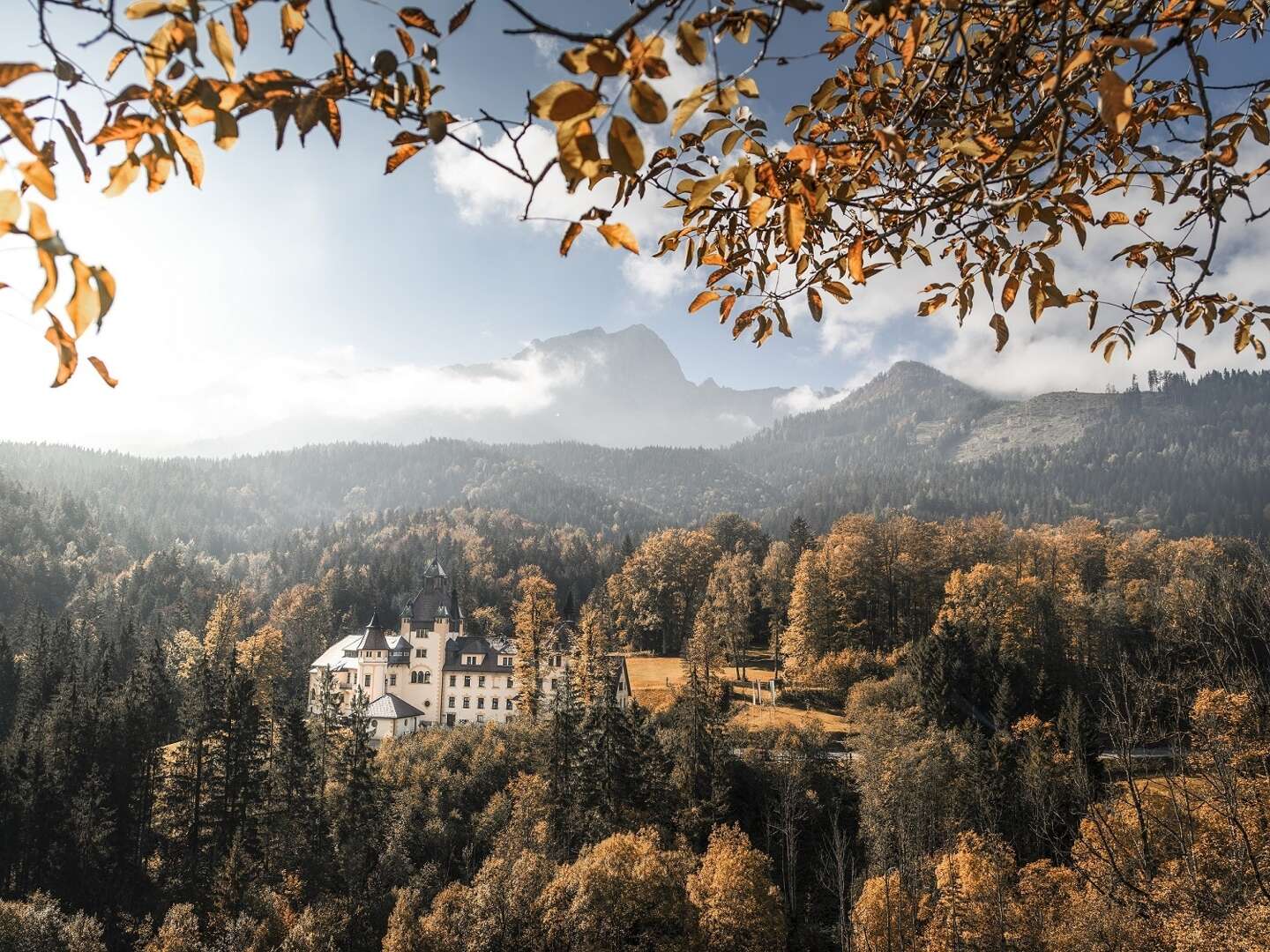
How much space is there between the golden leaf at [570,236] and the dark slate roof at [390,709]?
51196 mm

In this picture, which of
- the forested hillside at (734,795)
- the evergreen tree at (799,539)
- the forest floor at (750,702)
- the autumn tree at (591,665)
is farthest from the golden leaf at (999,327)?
the evergreen tree at (799,539)

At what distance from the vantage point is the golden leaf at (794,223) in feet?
6.18

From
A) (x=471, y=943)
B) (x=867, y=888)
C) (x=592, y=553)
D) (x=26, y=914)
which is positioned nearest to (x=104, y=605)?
(x=592, y=553)

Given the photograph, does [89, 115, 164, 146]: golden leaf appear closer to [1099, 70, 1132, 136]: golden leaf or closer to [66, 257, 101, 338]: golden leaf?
[66, 257, 101, 338]: golden leaf

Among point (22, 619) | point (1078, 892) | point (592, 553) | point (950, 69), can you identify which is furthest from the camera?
point (592, 553)

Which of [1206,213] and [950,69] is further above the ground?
[950,69]

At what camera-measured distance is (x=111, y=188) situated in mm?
1778

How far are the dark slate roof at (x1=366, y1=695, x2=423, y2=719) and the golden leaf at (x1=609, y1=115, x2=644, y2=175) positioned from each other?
5201 centimetres

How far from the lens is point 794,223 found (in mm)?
1918

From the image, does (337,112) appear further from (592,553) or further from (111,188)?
Result: (592,553)

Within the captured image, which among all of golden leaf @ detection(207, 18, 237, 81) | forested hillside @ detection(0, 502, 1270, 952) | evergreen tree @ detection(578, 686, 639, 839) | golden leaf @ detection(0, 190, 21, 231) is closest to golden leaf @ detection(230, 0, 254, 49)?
golden leaf @ detection(207, 18, 237, 81)

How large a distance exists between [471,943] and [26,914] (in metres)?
15.4

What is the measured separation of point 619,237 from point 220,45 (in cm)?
103

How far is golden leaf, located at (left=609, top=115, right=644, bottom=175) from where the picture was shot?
134cm
